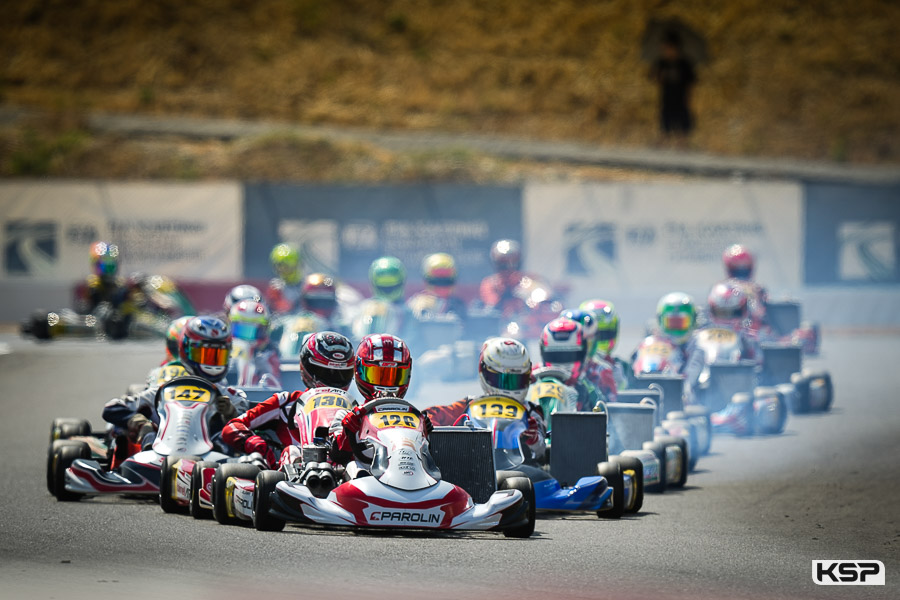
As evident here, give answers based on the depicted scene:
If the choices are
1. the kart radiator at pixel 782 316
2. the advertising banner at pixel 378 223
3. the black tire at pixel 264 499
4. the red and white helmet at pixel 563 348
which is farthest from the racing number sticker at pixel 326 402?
the advertising banner at pixel 378 223

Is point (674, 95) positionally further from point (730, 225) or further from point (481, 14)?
point (730, 225)

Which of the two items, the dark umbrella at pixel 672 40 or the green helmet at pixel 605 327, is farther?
the dark umbrella at pixel 672 40

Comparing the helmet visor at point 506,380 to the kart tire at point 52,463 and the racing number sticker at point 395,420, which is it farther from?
the kart tire at point 52,463

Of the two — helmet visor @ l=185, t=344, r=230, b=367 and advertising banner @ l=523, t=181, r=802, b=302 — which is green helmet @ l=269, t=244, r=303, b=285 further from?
helmet visor @ l=185, t=344, r=230, b=367

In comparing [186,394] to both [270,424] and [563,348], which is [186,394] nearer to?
[270,424]

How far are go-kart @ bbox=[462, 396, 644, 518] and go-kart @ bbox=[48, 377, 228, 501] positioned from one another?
153 centimetres

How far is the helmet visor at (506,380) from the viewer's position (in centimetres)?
870

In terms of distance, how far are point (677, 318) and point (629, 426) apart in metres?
3.55

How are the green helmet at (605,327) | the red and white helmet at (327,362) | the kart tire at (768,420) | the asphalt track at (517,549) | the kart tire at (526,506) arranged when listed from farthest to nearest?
the kart tire at (768,420) → the green helmet at (605,327) → the red and white helmet at (327,362) → the kart tire at (526,506) → the asphalt track at (517,549)

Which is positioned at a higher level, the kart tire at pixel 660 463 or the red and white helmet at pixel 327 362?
the red and white helmet at pixel 327 362

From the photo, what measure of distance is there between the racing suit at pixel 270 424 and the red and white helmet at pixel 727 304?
714 centimetres

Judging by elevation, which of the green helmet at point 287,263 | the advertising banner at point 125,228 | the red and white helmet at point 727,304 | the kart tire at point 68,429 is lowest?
the kart tire at point 68,429

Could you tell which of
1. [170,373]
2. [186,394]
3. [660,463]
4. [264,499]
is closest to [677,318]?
[660,463]

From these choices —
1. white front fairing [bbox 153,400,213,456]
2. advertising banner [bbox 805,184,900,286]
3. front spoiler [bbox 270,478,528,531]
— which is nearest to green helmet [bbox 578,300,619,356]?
white front fairing [bbox 153,400,213,456]
